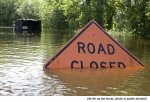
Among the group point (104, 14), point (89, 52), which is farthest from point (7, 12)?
point (89, 52)

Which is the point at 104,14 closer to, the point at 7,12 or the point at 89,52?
the point at 89,52

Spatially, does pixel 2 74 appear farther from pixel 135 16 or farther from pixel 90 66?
pixel 135 16

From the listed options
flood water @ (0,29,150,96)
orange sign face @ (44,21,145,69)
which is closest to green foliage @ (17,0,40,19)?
orange sign face @ (44,21,145,69)

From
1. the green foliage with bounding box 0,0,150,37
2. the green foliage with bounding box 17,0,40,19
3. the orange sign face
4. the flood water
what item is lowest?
the flood water

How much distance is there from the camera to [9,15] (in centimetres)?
13325

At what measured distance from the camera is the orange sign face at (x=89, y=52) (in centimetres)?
1375

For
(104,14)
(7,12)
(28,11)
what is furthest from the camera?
(7,12)

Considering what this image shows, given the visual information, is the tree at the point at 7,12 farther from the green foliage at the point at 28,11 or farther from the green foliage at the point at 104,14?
the green foliage at the point at 104,14

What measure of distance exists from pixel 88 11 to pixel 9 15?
7216 centimetres

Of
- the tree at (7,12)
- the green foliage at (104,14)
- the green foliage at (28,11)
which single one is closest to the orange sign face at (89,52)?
the green foliage at (104,14)

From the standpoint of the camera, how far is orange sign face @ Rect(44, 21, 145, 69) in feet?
45.1

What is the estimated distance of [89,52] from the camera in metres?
13.9

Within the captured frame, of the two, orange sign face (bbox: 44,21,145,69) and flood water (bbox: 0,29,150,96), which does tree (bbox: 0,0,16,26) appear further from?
flood water (bbox: 0,29,150,96)

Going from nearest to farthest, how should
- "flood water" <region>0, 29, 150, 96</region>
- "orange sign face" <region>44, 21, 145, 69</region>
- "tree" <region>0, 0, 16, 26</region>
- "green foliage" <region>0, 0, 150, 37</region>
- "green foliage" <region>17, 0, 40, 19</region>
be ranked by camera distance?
"flood water" <region>0, 29, 150, 96</region>
"orange sign face" <region>44, 21, 145, 69</region>
"green foliage" <region>0, 0, 150, 37</region>
"green foliage" <region>17, 0, 40, 19</region>
"tree" <region>0, 0, 16, 26</region>
